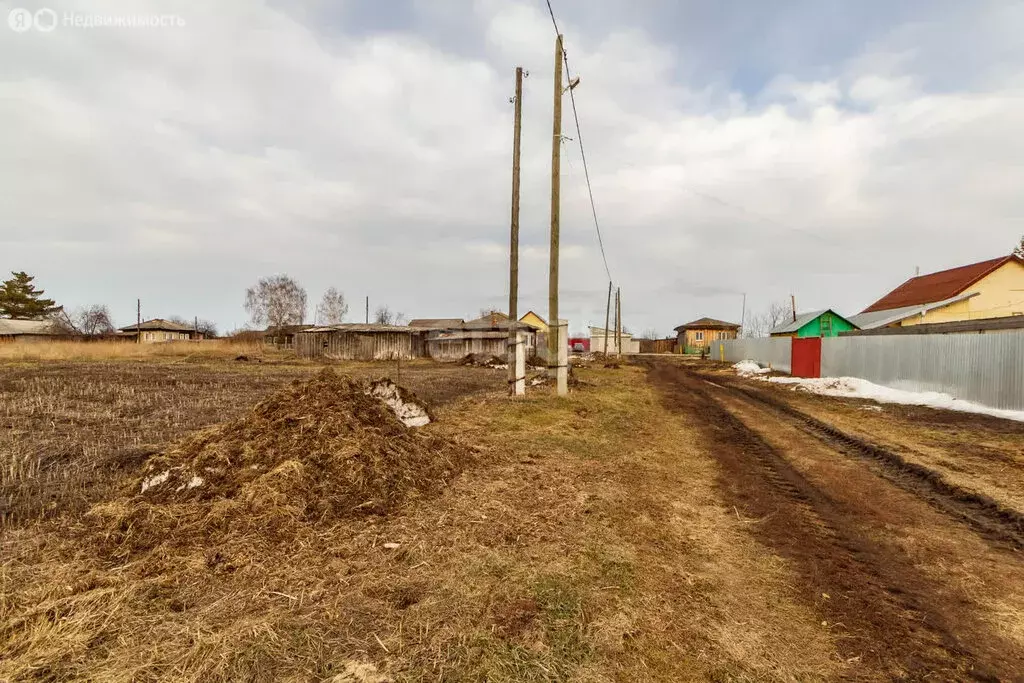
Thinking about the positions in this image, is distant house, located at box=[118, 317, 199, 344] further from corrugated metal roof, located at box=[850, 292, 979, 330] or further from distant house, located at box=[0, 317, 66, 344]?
corrugated metal roof, located at box=[850, 292, 979, 330]

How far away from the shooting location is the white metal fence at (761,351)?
28.9 meters

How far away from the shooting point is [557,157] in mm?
14117

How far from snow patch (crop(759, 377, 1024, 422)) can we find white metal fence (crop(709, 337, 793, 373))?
28.2 ft

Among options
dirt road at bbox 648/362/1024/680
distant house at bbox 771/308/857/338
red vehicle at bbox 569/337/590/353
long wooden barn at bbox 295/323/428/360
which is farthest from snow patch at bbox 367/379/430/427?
red vehicle at bbox 569/337/590/353

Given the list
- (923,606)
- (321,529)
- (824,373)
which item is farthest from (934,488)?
(824,373)

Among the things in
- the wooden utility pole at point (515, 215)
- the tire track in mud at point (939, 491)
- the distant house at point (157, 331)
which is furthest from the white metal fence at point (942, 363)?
the distant house at point (157, 331)

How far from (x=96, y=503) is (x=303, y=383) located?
2.63m

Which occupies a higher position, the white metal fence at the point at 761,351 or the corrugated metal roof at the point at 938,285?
the corrugated metal roof at the point at 938,285

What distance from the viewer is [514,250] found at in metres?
14.1

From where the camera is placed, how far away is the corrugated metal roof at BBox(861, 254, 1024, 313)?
30.7m

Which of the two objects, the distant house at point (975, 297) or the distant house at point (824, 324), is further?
the distant house at point (824, 324)

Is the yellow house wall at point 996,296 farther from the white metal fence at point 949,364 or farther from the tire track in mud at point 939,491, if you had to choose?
the tire track in mud at point 939,491

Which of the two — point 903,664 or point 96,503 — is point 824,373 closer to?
point 903,664

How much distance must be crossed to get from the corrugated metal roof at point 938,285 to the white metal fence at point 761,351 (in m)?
10.7
